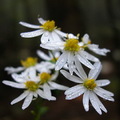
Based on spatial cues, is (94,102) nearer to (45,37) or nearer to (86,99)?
(86,99)

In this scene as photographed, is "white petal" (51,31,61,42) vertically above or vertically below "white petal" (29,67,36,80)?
above

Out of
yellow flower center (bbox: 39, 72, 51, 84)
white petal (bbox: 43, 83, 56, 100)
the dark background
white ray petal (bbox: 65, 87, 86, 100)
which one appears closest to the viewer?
white ray petal (bbox: 65, 87, 86, 100)

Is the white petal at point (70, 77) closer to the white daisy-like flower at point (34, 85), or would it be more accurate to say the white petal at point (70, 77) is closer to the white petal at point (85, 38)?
the white daisy-like flower at point (34, 85)

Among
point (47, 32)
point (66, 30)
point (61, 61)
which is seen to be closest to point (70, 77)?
point (61, 61)

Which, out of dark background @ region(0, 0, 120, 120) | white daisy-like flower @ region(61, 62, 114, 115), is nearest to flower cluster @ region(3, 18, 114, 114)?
white daisy-like flower @ region(61, 62, 114, 115)

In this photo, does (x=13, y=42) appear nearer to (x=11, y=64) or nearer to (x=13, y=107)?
(x=11, y=64)

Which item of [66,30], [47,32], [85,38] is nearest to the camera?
[47,32]

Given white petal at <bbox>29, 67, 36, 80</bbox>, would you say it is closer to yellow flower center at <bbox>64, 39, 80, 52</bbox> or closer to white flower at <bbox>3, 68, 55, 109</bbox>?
white flower at <bbox>3, 68, 55, 109</bbox>
